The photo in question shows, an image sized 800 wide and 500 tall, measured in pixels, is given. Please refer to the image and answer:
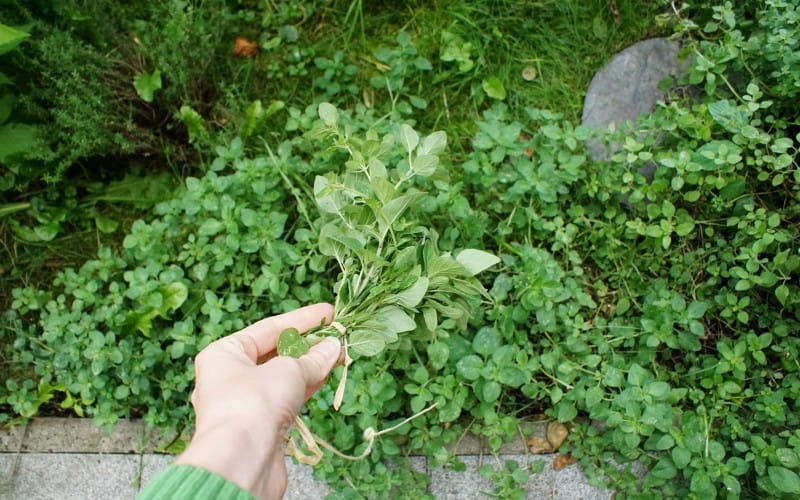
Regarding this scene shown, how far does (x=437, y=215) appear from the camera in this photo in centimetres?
262

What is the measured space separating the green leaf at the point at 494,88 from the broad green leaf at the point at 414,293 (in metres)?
1.53

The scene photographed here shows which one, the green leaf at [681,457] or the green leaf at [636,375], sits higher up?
the green leaf at [636,375]

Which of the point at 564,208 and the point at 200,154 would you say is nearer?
the point at 564,208

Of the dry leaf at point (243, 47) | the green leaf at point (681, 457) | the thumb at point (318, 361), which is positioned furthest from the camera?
the dry leaf at point (243, 47)

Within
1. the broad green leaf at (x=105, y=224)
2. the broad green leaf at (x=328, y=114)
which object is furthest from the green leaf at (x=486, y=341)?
the broad green leaf at (x=105, y=224)

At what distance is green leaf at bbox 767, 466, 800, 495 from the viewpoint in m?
2.12

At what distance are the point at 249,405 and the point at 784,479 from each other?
1827 millimetres

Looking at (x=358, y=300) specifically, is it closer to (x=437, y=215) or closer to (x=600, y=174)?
(x=437, y=215)

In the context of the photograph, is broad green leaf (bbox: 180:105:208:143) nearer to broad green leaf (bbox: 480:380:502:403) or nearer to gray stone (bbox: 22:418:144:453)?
gray stone (bbox: 22:418:144:453)

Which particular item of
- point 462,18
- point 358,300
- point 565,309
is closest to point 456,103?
point 462,18

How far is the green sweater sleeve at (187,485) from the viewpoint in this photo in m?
1.26

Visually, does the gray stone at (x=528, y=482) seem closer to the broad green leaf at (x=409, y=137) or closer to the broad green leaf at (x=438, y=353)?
the broad green leaf at (x=438, y=353)

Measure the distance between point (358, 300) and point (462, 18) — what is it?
1811 mm

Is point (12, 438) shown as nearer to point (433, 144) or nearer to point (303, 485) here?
point (303, 485)
